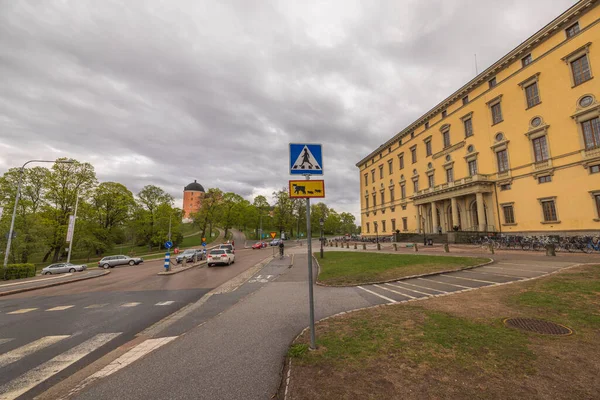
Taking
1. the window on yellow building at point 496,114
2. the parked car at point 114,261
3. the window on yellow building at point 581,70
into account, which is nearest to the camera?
the window on yellow building at point 581,70

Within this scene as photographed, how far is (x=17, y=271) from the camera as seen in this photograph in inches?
795

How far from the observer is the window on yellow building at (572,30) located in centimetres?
2308

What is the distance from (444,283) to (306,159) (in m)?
8.34

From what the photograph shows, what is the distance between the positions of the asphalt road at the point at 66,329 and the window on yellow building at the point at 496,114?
37586mm

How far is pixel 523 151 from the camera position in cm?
2759

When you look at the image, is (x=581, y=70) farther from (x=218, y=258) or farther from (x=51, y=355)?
(x=51, y=355)

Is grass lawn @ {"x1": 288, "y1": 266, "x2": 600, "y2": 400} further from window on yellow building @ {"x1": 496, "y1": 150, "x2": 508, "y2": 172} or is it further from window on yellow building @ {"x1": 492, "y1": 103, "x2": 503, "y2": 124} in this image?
window on yellow building @ {"x1": 492, "y1": 103, "x2": 503, "y2": 124}

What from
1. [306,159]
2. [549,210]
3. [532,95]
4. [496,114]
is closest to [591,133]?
[532,95]

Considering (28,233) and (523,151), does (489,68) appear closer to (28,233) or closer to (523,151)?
(523,151)

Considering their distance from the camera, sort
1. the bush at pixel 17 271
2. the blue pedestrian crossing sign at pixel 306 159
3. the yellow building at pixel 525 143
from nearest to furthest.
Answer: the blue pedestrian crossing sign at pixel 306 159
the bush at pixel 17 271
the yellow building at pixel 525 143

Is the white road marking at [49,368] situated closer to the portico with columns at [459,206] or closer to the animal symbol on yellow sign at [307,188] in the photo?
the animal symbol on yellow sign at [307,188]

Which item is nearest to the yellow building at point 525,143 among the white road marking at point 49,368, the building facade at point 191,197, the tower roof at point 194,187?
the white road marking at point 49,368

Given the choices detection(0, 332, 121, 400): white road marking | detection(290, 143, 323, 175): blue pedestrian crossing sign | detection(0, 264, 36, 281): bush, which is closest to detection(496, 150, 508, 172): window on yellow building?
detection(290, 143, 323, 175): blue pedestrian crossing sign

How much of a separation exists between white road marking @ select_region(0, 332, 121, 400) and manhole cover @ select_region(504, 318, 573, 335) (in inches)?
314
